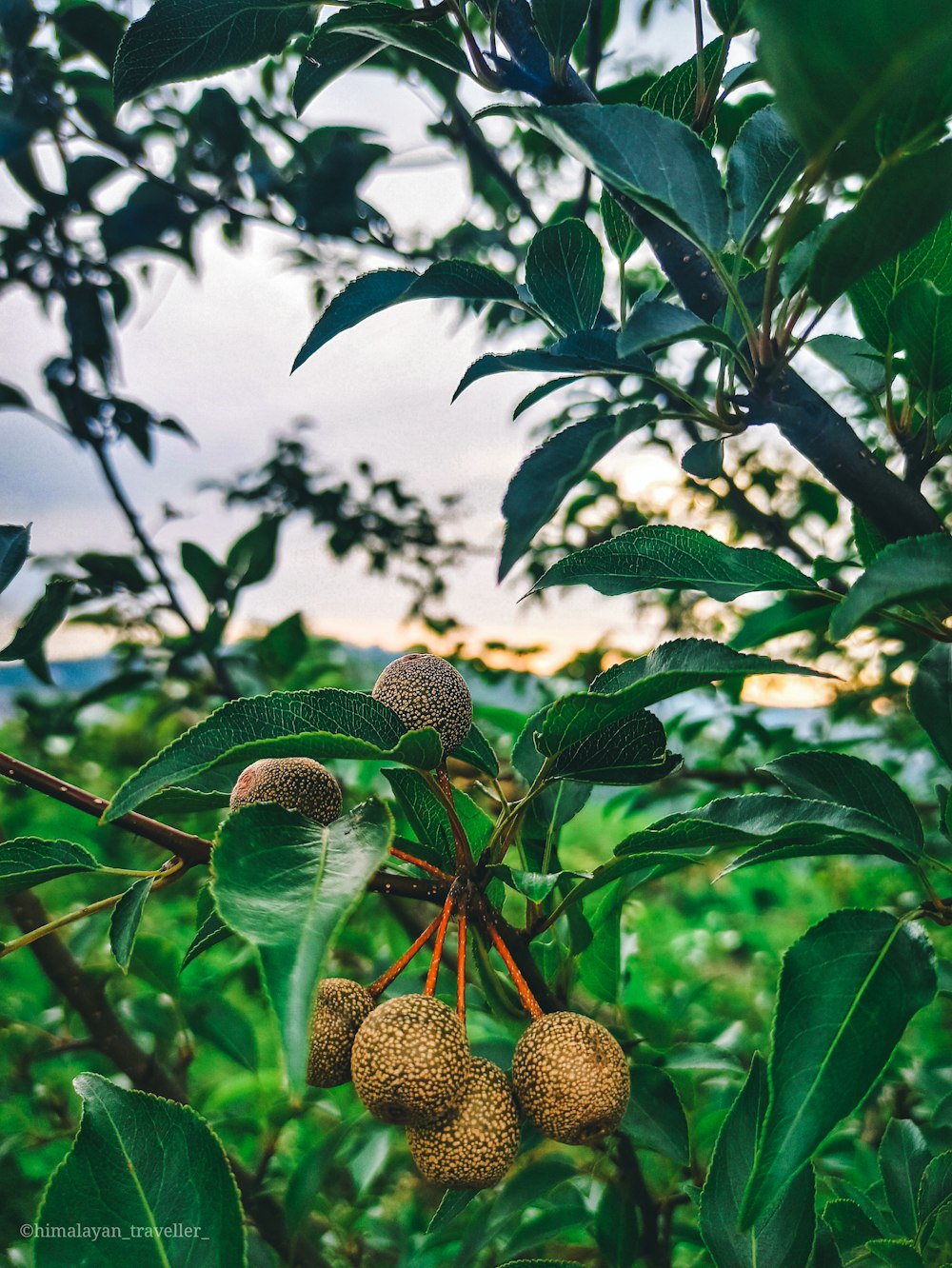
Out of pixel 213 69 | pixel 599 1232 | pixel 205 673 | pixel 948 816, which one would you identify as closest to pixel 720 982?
pixel 205 673

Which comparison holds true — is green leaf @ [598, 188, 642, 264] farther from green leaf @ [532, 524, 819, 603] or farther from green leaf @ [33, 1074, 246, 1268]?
green leaf @ [33, 1074, 246, 1268]

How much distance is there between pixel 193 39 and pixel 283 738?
1.54 ft

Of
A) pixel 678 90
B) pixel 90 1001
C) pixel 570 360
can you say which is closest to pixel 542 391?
pixel 570 360

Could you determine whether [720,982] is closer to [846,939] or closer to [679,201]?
[846,939]

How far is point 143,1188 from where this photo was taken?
18.4 inches

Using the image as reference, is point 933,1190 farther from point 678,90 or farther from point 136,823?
point 678,90

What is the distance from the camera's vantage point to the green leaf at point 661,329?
0.41 meters

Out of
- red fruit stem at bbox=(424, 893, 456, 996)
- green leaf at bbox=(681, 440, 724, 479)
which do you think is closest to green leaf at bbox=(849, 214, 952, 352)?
green leaf at bbox=(681, 440, 724, 479)

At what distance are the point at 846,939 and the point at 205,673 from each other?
1.35m

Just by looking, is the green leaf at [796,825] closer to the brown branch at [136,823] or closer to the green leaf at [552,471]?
the green leaf at [552,471]

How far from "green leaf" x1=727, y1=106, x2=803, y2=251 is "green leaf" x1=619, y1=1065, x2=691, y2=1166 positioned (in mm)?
571

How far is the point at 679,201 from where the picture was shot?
0.43m

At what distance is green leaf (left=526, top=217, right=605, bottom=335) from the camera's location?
53 centimetres

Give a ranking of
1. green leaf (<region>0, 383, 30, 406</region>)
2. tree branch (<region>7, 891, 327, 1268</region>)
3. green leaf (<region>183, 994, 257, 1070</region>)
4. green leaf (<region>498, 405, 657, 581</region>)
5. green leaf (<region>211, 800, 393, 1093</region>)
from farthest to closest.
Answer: green leaf (<region>0, 383, 30, 406</region>)
green leaf (<region>183, 994, 257, 1070</region>)
tree branch (<region>7, 891, 327, 1268</region>)
green leaf (<region>498, 405, 657, 581</region>)
green leaf (<region>211, 800, 393, 1093</region>)
